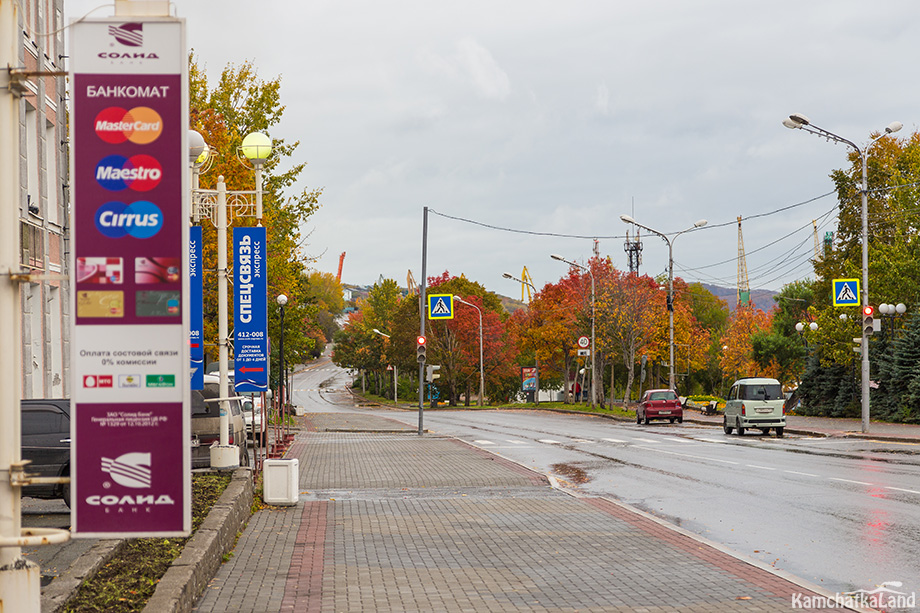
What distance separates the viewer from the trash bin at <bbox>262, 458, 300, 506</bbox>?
47.5ft

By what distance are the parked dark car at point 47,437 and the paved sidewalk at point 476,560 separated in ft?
9.97

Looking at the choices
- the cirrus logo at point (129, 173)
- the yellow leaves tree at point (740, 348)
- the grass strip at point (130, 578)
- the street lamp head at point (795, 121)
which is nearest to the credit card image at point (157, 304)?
the cirrus logo at point (129, 173)

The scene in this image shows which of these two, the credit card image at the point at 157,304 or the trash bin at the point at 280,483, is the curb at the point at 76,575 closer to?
the credit card image at the point at 157,304

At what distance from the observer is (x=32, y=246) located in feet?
75.6

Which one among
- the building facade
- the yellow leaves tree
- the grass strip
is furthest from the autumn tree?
the yellow leaves tree

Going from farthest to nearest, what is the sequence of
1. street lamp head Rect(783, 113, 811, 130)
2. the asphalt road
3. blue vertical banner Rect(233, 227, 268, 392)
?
street lamp head Rect(783, 113, 811, 130) < blue vertical banner Rect(233, 227, 268, 392) < the asphalt road

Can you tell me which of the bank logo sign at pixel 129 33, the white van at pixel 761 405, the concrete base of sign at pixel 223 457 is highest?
the bank logo sign at pixel 129 33

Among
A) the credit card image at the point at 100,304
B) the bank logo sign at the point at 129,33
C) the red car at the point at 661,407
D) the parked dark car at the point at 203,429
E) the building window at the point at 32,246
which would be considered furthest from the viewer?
the red car at the point at 661,407

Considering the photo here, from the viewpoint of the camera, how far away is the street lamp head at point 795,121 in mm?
31609

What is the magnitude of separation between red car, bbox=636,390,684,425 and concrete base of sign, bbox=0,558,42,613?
132ft

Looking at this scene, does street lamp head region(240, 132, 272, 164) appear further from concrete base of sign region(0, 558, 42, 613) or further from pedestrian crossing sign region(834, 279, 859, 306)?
pedestrian crossing sign region(834, 279, 859, 306)

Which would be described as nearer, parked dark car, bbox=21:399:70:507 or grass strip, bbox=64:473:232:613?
grass strip, bbox=64:473:232:613

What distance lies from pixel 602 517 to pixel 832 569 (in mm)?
4148

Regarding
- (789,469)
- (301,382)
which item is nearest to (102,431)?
(789,469)
